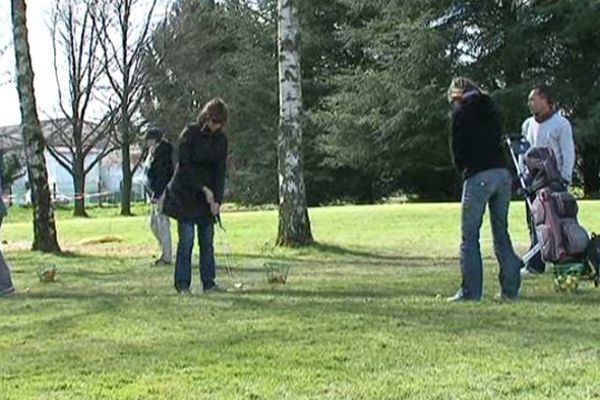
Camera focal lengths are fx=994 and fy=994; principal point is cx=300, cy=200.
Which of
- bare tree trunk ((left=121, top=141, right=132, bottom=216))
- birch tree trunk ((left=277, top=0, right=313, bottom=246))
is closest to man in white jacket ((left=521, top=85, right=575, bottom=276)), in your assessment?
birch tree trunk ((left=277, top=0, right=313, bottom=246))

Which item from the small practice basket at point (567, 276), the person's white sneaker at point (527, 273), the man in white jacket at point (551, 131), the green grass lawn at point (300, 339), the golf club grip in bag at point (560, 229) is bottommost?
the green grass lawn at point (300, 339)

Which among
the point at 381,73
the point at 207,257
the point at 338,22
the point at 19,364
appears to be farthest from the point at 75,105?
the point at 19,364

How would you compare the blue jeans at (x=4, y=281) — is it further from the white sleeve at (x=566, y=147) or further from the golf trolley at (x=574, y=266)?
the white sleeve at (x=566, y=147)

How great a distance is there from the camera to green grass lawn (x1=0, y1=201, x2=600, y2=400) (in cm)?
491

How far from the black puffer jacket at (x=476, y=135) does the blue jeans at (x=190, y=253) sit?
243cm

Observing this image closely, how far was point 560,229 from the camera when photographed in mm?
8398

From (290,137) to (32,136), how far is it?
12.8 feet

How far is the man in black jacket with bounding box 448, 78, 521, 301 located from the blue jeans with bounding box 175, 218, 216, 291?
236 centimetres

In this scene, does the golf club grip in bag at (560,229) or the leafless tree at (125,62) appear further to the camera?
the leafless tree at (125,62)

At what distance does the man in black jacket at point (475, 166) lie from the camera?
24.8 feet

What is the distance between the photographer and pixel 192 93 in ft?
155

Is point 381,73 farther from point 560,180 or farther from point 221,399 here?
point 221,399

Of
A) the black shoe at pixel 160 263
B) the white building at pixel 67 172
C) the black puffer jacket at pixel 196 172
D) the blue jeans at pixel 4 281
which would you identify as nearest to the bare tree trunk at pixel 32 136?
the black shoe at pixel 160 263

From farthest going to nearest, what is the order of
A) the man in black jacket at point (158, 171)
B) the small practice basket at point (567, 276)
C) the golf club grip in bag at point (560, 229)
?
the man in black jacket at point (158, 171)
the golf club grip in bag at point (560, 229)
the small practice basket at point (567, 276)
